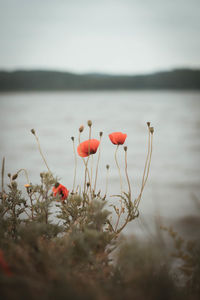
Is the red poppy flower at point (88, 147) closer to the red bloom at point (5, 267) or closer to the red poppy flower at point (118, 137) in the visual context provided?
the red poppy flower at point (118, 137)

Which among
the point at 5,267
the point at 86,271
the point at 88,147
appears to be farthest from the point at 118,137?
the point at 5,267

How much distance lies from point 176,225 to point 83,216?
4.23 ft

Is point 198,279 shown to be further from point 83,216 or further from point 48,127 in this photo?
point 48,127

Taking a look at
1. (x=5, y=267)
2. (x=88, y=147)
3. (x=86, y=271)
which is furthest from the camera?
(x=88, y=147)

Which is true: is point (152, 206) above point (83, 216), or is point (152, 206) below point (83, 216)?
above

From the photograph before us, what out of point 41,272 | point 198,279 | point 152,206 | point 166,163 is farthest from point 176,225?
point 166,163

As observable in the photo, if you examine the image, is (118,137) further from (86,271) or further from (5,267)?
(5,267)

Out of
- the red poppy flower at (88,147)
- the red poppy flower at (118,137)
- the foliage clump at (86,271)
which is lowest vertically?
the foliage clump at (86,271)

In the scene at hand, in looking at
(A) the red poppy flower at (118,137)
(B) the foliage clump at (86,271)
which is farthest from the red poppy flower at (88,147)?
(B) the foliage clump at (86,271)

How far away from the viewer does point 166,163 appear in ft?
13.3

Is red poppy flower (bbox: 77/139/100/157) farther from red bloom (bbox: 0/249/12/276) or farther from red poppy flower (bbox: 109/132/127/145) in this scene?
red bloom (bbox: 0/249/12/276)

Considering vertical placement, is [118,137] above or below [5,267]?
above

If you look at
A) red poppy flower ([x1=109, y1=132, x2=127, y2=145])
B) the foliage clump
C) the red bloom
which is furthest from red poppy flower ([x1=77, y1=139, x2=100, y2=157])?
the red bloom

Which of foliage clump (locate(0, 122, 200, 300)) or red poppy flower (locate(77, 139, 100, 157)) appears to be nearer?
foliage clump (locate(0, 122, 200, 300))
